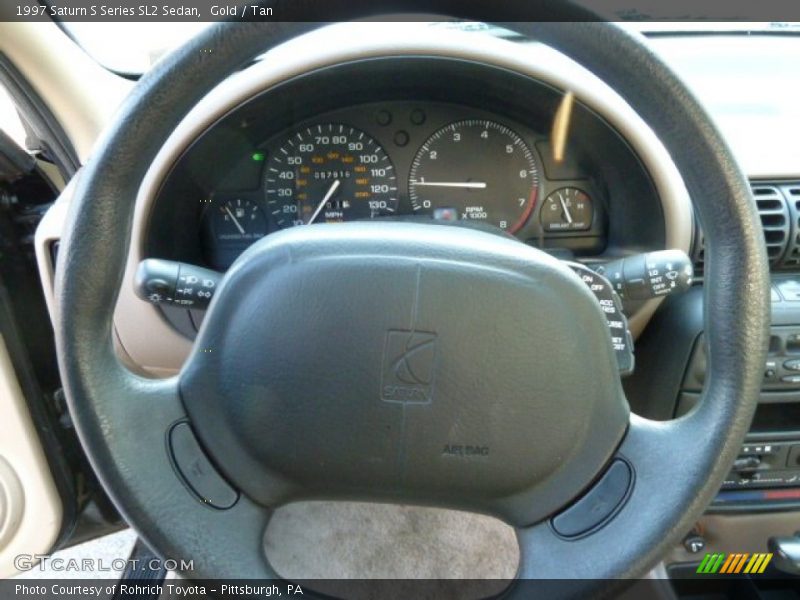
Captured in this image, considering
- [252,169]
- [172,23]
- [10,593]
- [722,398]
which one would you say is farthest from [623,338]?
[10,593]

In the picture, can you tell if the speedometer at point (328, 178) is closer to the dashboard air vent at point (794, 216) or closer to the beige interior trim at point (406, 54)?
the beige interior trim at point (406, 54)

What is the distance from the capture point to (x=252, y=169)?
164 cm

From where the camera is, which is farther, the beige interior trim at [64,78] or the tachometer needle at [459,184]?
the tachometer needle at [459,184]

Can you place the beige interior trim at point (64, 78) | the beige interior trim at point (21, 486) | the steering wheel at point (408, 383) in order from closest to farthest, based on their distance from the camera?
1. the steering wheel at point (408, 383)
2. the beige interior trim at point (64, 78)
3. the beige interior trim at point (21, 486)

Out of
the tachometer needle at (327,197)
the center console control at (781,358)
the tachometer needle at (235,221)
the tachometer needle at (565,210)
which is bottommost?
the center console control at (781,358)

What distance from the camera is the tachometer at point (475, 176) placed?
5.46 ft

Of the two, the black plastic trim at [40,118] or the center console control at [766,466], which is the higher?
the black plastic trim at [40,118]

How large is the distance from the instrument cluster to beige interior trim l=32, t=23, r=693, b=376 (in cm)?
23

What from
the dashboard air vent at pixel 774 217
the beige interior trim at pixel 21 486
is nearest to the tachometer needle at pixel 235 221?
the beige interior trim at pixel 21 486

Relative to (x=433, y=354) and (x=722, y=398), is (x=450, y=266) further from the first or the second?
(x=722, y=398)

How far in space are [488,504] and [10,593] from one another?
1.62 metres

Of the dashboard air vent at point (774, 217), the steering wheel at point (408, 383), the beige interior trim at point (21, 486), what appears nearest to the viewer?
the steering wheel at point (408, 383)

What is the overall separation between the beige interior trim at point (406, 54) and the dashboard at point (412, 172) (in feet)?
0.24

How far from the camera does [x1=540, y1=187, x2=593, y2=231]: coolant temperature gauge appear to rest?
1.69 meters
